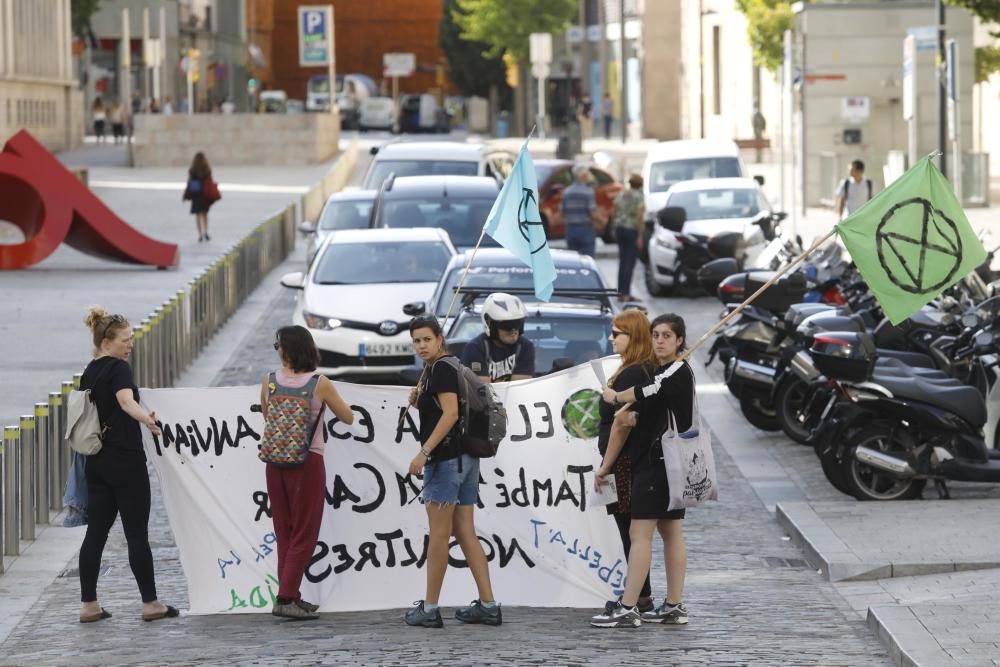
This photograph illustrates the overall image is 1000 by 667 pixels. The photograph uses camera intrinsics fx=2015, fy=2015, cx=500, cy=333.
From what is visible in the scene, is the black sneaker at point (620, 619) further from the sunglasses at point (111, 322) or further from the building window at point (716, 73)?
the building window at point (716, 73)

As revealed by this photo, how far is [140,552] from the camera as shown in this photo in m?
9.12

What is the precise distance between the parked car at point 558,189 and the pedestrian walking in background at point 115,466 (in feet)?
70.8

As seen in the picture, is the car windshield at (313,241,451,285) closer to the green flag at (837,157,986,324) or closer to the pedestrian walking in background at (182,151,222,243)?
the green flag at (837,157,986,324)

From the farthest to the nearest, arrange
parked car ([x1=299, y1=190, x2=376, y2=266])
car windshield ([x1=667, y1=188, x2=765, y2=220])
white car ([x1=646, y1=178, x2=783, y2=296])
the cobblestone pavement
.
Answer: car windshield ([x1=667, y1=188, x2=765, y2=220])
white car ([x1=646, y1=178, x2=783, y2=296])
parked car ([x1=299, y1=190, x2=376, y2=266])
the cobblestone pavement

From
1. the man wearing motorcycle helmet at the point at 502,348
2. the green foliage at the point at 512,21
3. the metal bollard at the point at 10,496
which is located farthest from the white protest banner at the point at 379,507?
the green foliage at the point at 512,21

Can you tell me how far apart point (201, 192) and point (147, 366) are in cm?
1727

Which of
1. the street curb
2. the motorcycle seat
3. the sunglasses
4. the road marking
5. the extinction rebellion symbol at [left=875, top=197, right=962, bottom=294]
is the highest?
the road marking

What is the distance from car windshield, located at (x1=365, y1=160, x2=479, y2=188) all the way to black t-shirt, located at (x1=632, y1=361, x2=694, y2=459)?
1950 cm

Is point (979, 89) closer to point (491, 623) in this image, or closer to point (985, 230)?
point (985, 230)

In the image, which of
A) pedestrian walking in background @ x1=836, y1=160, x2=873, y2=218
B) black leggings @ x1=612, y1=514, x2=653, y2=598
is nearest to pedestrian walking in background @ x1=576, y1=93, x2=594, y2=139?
pedestrian walking in background @ x1=836, y1=160, x2=873, y2=218

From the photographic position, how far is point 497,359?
10.6m

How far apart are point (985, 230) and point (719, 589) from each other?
8.68 meters

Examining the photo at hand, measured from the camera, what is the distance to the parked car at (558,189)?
3122 cm

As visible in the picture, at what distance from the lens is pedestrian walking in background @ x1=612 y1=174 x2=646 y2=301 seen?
23703 mm
